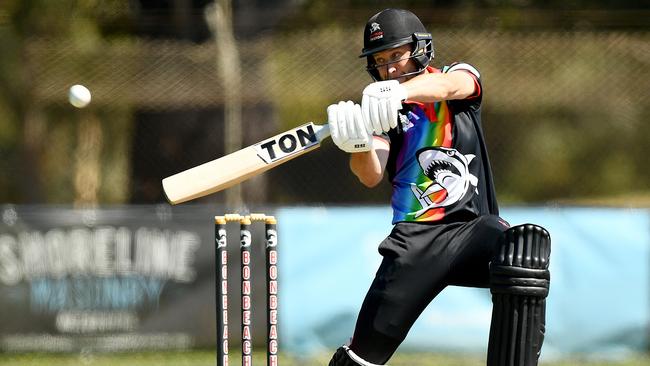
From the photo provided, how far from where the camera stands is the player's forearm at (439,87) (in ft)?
14.1

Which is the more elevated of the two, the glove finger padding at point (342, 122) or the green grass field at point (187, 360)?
the glove finger padding at point (342, 122)

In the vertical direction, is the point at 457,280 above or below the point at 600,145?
below

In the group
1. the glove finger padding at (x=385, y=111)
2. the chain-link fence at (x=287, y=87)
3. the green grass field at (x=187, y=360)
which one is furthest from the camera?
the chain-link fence at (x=287, y=87)

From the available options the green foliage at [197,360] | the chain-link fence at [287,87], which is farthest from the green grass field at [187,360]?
the chain-link fence at [287,87]

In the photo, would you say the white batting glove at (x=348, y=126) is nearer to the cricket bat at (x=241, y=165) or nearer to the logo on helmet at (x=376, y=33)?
the cricket bat at (x=241, y=165)

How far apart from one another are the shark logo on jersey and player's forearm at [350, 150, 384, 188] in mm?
218

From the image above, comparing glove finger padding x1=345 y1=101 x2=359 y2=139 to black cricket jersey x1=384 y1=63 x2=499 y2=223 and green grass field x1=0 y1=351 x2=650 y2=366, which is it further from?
green grass field x1=0 y1=351 x2=650 y2=366

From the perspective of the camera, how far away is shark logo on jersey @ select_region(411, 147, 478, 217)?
4605mm

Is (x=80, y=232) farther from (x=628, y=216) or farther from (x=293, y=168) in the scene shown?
(x=628, y=216)

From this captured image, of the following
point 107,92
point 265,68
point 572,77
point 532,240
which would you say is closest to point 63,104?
point 107,92

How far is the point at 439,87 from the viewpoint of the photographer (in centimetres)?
435

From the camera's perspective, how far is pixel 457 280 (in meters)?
4.59

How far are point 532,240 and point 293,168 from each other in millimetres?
6442

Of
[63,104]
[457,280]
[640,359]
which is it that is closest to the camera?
[457,280]
